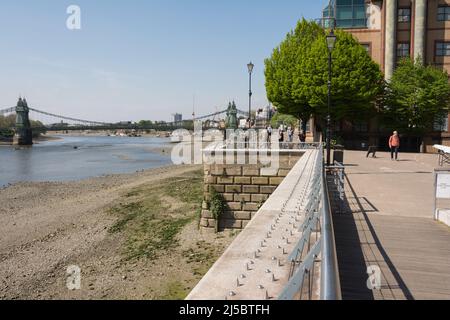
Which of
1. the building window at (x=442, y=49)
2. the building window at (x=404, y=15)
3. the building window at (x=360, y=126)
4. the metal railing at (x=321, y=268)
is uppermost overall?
the building window at (x=404, y=15)

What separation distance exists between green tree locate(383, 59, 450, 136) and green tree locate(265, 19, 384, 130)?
1771 millimetres

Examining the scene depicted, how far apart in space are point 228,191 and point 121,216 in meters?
8.18

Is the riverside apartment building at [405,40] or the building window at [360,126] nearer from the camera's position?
the riverside apartment building at [405,40]

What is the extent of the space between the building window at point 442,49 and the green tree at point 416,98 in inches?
184

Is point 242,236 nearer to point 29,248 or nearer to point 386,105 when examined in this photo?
point 29,248

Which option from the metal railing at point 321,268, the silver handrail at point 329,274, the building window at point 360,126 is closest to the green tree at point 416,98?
the building window at point 360,126

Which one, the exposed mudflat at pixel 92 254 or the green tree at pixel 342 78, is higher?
the green tree at pixel 342 78

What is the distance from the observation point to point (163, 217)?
20891 millimetres

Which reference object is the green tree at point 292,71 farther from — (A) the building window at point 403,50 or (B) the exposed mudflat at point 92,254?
(B) the exposed mudflat at point 92,254

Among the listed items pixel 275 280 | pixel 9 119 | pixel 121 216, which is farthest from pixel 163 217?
pixel 9 119

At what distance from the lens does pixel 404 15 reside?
135ft

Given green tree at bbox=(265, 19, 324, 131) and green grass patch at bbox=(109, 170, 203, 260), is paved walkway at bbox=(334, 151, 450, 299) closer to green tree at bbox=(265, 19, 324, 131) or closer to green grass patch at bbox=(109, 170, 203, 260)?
green grass patch at bbox=(109, 170, 203, 260)

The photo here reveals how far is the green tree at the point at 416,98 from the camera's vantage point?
35.1 m

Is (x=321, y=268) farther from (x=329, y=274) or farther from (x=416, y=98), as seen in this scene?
(x=416, y=98)
